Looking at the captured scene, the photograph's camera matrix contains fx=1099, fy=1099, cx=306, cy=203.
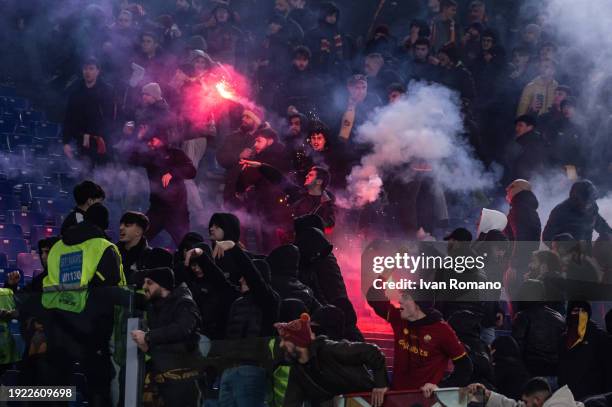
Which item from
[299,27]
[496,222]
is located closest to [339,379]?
[496,222]

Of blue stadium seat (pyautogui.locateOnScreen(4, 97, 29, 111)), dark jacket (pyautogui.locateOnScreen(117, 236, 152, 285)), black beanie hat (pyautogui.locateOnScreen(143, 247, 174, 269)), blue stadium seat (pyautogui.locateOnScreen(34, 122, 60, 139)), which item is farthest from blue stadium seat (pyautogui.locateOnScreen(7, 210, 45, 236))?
black beanie hat (pyautogui.locateOnScreen(143, 247, 174, 269))

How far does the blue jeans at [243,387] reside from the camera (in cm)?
709

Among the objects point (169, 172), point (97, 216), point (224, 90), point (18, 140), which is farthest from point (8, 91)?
point (97, 216)

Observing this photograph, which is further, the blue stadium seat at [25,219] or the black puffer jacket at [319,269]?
the blue stadium seat at [25,219]

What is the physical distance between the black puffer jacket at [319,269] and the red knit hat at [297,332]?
1.83m

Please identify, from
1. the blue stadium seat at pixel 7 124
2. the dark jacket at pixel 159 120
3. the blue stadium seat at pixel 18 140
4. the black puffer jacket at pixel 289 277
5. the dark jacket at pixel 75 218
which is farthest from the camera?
the blue stadium seat at pixel 7 124

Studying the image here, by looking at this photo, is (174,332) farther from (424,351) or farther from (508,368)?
(508,368)

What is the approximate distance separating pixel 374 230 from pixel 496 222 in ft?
5.73

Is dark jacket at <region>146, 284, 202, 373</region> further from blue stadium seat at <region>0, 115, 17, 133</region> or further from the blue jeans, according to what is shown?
blue stadium seat at <region>0, 115, 17, 133</region>

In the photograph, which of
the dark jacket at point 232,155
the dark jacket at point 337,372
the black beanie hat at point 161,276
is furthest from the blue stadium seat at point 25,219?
the dark jacket at point 337,372

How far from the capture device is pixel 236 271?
785 cm

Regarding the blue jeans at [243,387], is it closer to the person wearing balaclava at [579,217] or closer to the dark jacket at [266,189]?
the dark jacket at [266,189]

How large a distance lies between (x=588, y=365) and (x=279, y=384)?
7.73ft

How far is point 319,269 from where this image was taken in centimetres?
909
